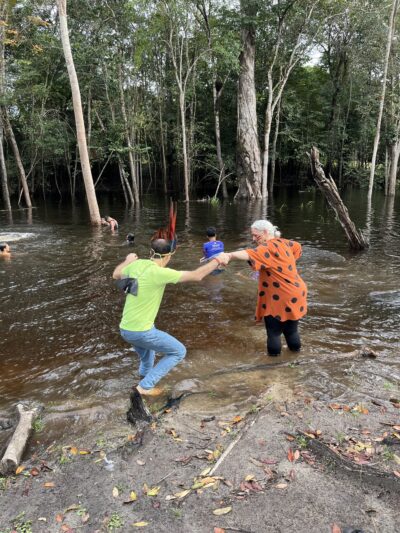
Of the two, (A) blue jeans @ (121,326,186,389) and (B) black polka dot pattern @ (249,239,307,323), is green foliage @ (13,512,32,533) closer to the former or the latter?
(A) blue jeans @ (121,326,186,389)

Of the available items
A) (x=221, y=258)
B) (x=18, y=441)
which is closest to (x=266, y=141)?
(x=221, y=258)

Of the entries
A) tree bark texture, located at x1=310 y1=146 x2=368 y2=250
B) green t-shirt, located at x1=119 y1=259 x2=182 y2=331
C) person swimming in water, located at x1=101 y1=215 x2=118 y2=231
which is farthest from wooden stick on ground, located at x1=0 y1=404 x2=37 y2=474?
person swimming in water, located at x1=101 y1=215 x2=118 y2=231

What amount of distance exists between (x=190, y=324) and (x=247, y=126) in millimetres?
25597

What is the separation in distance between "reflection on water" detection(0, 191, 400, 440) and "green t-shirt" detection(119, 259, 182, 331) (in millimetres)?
1019

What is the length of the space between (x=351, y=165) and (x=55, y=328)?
1733 inches

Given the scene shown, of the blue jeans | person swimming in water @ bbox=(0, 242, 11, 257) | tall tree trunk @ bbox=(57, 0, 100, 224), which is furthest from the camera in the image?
tall tree trunk @ bbox=(57, 0, 100, 224)

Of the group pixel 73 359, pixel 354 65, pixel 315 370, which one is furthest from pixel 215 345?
pixel 354 65

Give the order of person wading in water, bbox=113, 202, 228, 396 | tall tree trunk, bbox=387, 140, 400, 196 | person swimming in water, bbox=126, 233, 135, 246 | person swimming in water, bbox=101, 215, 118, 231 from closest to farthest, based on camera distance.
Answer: person wading in water, bbox=113, 202, 228, 396, person swimming in water, bbox=126, 233, 135, 246, person swimming in water, bbox=101, 215, 118, 231, tall tree trunk, bbox=387, 140, 400, 196

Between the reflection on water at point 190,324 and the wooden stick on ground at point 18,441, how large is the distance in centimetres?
37

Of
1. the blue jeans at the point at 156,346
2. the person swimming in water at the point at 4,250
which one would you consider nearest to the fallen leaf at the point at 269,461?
the blue jeans at the point at 156,346

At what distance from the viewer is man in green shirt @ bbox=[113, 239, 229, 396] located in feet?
13.4

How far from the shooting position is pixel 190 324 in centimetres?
744

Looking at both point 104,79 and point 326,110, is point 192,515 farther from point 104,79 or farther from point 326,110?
point 326,110

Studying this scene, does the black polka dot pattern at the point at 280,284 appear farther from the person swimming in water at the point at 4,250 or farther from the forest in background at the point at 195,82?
the forest in background at the point at 195,82
